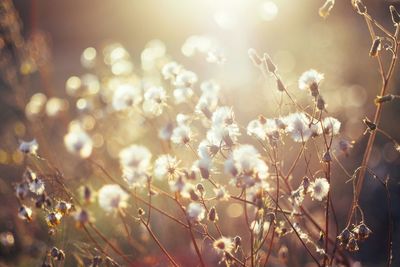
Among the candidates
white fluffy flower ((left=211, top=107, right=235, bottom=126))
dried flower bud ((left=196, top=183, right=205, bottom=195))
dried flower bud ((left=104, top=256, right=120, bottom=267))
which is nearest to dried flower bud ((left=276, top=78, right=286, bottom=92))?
white fluffy flower ((left=211, top=107, right=235, bottom=126))

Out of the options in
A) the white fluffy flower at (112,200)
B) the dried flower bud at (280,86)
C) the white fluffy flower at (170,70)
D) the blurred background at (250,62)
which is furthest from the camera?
the blurred background at (250,62)

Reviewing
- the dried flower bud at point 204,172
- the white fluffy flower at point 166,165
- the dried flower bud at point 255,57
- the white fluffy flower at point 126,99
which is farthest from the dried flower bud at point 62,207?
the dried flower bud at point 255,57

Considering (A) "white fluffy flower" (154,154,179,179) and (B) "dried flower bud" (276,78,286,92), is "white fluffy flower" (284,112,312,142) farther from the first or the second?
(A) "white fluffy flower" (154,154,179,179)

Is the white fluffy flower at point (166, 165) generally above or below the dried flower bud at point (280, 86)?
below

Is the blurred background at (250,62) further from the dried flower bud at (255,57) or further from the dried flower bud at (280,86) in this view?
the dried flower bud at (280,86)

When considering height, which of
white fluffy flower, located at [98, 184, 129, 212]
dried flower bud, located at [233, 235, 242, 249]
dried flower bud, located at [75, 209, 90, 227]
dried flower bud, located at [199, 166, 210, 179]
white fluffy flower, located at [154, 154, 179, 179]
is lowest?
dried flower bud, located at [75, 209, 90, 227]
